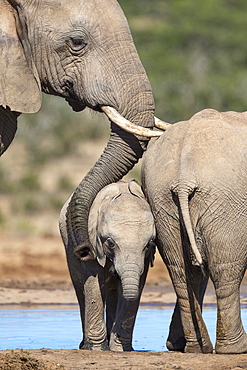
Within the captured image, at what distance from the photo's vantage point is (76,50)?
6.13 meters

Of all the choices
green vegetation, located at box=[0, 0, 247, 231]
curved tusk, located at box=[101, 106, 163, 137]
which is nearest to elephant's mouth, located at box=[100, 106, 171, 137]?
curved tusk, located at box=[101, 106, 163, 137]

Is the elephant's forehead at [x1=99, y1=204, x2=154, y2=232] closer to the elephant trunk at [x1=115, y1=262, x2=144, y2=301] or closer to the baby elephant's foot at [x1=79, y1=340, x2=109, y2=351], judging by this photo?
the elephant trunk at [x1=115, y1=262, x2=144, y2=301]

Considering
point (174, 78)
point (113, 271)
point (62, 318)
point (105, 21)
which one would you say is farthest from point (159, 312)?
point (174, 78)

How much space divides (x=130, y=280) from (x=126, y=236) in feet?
0.99

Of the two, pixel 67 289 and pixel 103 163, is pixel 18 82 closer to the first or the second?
Result: pixel 103 163

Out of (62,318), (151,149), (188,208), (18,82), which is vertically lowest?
(62,318)

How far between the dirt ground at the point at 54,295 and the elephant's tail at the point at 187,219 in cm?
65

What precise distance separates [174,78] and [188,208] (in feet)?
65.3

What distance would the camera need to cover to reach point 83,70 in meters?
6.13

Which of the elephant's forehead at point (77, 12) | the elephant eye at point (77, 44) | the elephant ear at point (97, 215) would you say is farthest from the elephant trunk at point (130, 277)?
the elephant's forehead at point (77, 12)

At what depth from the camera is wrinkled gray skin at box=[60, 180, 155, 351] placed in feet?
18.9

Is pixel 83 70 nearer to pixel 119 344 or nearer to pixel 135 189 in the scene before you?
pixel 135 189

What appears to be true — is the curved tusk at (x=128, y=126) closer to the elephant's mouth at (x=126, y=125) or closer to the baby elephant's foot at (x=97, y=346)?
the elephant's mouth at (x=126, y=125)

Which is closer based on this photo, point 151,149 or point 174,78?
point 151,149
